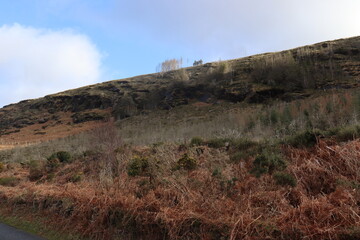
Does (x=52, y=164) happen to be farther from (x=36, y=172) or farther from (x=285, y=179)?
(x=285, y=179)

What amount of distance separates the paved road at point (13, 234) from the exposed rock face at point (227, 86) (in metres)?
34.0

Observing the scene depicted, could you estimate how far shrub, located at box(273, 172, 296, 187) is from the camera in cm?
578

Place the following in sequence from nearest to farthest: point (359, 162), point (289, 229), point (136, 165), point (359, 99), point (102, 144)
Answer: point (289, 229), point (359, 162), point (136, 165), point (102, 144), point (359, 99)

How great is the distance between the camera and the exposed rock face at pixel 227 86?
123ft

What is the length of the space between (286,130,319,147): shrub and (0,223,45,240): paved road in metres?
8.00

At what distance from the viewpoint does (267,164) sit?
287 inches

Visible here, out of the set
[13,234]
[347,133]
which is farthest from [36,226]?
[347,133]

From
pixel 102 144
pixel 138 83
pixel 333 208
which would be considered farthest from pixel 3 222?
pixel 138 83

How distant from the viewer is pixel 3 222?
6695 mm

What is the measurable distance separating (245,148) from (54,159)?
1139 cm

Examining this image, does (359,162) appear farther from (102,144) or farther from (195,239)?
(102,144)

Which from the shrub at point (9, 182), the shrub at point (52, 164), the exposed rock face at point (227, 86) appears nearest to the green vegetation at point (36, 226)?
the shrub at point (9, 182)

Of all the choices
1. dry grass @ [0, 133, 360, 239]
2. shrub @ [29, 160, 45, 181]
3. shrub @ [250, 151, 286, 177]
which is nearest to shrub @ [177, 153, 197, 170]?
dry grass @ [0, 133, 360, 239]

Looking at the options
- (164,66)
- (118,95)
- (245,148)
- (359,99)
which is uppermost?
(164,66)
